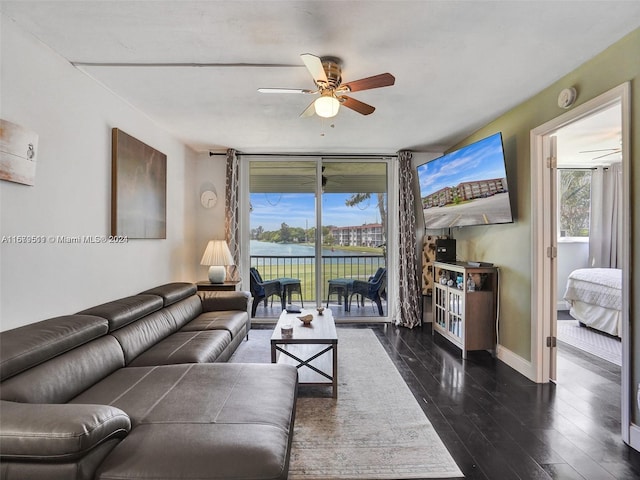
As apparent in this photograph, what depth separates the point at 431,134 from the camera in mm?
3941

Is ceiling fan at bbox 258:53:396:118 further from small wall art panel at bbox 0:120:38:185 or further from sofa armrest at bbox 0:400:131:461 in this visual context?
sofa armrest at bbox 0:400:131:461

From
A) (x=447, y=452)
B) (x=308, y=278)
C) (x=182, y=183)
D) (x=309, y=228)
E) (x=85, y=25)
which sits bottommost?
(x=447, y=452)

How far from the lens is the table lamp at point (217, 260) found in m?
4.05

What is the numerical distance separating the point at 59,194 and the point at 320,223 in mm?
3215

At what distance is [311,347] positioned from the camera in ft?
11.3

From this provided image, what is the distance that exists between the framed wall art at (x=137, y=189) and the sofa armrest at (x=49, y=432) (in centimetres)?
187

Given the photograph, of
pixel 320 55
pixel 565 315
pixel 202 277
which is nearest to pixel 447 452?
pixel 320 55

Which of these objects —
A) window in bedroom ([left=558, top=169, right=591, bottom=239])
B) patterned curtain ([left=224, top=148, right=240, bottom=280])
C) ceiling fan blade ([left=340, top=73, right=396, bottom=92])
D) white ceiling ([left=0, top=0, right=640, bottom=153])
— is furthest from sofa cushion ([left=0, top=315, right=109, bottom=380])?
window in bedroom ([left=558, top=169, right=591, bottom=239])

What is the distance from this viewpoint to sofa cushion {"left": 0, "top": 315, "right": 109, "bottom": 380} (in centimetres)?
147

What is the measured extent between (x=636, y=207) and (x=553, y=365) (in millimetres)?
1593

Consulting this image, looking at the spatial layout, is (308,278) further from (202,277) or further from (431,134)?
(431,134)

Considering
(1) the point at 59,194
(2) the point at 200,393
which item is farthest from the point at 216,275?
(2) the point at 200,393

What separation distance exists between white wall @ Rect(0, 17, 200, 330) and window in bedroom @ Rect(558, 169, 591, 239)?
6.45m

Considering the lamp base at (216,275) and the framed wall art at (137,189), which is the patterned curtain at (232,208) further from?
the framed wall art at (137,189)
